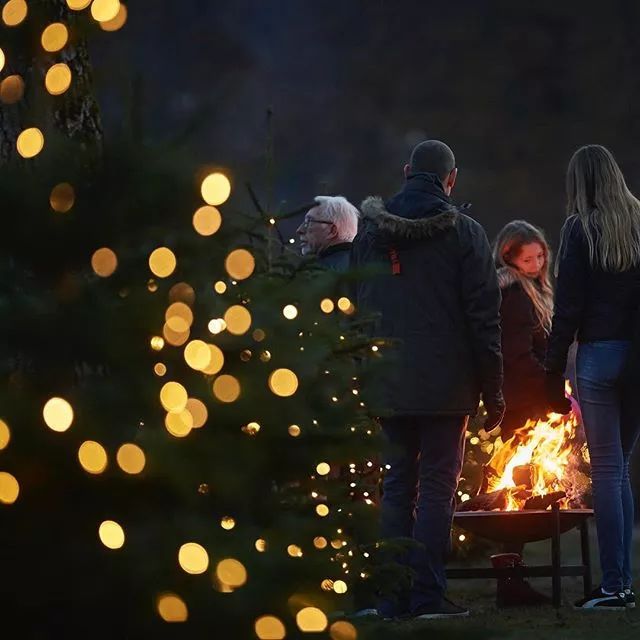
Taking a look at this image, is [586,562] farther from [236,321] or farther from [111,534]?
[111,534]

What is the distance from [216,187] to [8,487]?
20.1 inches

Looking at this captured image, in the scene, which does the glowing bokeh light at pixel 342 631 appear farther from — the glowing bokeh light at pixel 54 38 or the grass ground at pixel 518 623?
the glowing bokeh light at pixel 54 38

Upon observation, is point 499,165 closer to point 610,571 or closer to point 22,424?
point 610,571

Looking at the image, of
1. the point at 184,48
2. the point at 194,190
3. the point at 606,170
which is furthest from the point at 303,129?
the point at 194,190

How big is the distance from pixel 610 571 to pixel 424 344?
3.70 ft

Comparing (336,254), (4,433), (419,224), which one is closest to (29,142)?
(4,433)

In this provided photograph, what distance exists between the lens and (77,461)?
1.84 metres

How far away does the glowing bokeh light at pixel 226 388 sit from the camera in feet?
6.37

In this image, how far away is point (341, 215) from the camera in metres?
5.90

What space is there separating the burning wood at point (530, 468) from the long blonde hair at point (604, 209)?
1006 mm

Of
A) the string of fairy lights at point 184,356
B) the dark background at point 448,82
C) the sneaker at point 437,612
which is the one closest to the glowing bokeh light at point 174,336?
the string of fairy lights at point 184,356

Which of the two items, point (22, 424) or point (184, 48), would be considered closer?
point (22, 424)

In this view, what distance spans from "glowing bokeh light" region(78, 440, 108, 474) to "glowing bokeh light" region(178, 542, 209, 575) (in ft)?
0.47

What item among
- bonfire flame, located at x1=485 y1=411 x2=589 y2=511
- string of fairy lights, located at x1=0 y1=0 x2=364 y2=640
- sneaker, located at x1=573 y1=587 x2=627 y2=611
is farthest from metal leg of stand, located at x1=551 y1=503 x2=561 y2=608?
string of fairy lights, located at x1=0 y1=0 x2=364 y2=640
